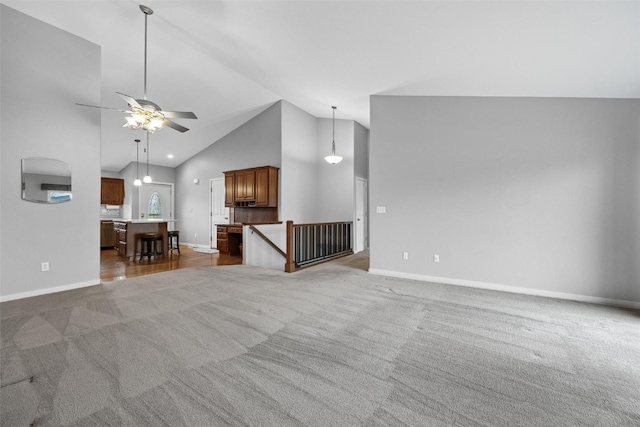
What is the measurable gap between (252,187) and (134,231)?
3072 millimetres

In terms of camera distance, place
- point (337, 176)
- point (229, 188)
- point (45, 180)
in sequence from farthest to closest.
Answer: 1. point (229, 188)
2. point (337, 176)
3. point (45, 180)

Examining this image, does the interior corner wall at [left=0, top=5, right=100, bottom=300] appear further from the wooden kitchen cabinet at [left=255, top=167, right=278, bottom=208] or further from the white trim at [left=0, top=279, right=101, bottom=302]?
the wooden kitchen cabinet at [left=255, top=167, right=278, bottom=208]

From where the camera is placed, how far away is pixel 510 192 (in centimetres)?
389

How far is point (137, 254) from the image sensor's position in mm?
6566

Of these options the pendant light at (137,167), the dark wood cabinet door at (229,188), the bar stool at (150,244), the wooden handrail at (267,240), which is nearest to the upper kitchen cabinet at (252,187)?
the dark wood cabinet door at (229,188)

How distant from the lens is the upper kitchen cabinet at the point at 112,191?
900cm

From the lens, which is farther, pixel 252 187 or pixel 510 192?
pixel 252 187

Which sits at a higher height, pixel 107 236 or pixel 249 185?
pixel 249 185

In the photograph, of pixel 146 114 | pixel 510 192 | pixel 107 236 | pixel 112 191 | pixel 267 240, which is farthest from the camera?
pixel 112 191

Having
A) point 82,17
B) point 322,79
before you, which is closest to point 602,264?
point 322,79

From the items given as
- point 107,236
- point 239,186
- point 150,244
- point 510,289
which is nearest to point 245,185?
point 239,186

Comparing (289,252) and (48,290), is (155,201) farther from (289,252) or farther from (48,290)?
(289,252)

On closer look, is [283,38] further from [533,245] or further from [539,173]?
[533,245]

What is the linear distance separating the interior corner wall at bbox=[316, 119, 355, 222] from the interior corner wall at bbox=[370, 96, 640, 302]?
2.33 m
